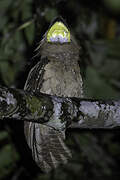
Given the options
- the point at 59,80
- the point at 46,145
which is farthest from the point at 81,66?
the point at 46,145

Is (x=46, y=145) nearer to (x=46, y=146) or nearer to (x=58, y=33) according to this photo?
(x=46, y=146)

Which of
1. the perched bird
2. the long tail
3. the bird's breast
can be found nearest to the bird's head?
the perched bird

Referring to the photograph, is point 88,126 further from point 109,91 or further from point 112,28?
point 112,28

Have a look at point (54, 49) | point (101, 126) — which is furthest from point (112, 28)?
point (101, 126)

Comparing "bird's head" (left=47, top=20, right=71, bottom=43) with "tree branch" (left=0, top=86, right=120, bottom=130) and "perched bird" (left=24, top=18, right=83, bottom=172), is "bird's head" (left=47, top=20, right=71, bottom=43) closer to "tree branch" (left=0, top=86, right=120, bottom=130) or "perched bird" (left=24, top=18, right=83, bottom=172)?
"perched bird" (left=24, top=18, right=83, bottom=172)

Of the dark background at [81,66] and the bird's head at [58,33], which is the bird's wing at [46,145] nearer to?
the bird's head at [58,33]

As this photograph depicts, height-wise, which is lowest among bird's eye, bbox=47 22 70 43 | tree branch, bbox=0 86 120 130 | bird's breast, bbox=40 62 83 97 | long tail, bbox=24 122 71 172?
long tail, bbox=24 122 71 172

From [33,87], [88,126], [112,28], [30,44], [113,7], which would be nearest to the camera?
[88,126]
